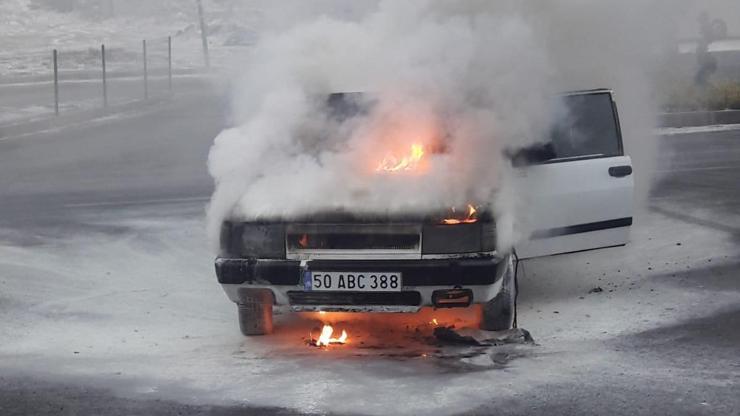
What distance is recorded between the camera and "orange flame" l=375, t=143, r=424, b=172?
7070 mm

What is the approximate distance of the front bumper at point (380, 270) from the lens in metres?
6.58

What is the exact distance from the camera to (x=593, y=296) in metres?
8.50

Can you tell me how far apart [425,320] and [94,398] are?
2.46 meters

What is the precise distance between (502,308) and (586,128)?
182 centimetres

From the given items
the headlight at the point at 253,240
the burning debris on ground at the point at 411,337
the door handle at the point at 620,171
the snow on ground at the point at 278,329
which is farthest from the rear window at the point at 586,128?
the headlight at the point at 253,240

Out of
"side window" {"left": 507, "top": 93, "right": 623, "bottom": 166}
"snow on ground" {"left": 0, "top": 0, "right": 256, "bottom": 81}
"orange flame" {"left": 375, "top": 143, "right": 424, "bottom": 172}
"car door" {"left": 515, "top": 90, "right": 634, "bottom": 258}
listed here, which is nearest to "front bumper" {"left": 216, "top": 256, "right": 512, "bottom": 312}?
"orange flame" {"left": 375, "top": 143, "right": 424, "bottom": 172}

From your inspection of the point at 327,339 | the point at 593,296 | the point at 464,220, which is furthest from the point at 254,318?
the point at 593,296

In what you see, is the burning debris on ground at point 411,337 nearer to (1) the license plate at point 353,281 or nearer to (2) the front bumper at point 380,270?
(2) the front bumper at point 380,270

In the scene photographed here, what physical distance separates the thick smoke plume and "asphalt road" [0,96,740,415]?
1.12 metres

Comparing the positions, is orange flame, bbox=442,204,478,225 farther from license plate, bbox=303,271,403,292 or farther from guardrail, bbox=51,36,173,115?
guardrail, bbox=51,36,173,115

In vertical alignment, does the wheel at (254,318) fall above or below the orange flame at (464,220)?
below

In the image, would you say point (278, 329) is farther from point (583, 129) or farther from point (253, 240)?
point (583, 129)

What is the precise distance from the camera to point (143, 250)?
34.9ft

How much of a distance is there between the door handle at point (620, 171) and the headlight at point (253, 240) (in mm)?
2650
